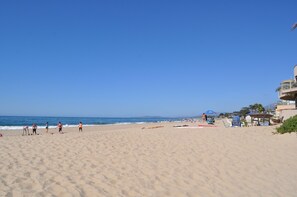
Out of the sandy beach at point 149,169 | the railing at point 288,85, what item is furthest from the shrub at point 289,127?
the railing at point 288,85

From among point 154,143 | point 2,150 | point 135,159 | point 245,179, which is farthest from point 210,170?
point 2,150

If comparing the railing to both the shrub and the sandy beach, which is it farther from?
the sandy beach

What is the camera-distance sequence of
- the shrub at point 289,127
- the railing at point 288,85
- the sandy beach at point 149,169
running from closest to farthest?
the sandy beach at point 149,169 → the shrub at point 289,127 → the railing at point 288,85

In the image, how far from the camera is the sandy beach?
584cm

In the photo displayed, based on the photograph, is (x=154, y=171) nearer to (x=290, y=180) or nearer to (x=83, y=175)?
(x=83, y=175)

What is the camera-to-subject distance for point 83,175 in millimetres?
6633

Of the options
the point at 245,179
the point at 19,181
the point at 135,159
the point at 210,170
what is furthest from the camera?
the point at 135,159

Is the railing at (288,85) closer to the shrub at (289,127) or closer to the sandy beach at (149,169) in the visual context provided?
the shrub at (289,127)

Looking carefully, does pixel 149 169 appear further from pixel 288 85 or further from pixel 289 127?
pixel 288 85

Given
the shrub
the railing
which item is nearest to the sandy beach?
the shrub

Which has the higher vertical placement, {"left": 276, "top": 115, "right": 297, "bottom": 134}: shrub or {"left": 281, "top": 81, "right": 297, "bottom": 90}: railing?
{"left": 281, "top": 81, "right": 297, "bottom": 90}: railing

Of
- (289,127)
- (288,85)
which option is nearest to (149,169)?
(289,127)

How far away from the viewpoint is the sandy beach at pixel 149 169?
19.1 feet

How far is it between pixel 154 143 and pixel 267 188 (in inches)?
238
